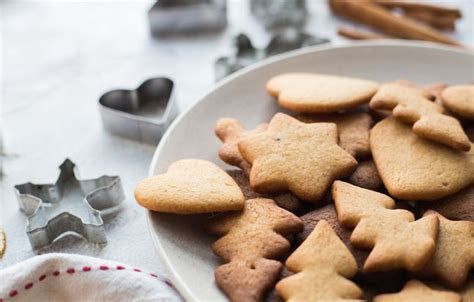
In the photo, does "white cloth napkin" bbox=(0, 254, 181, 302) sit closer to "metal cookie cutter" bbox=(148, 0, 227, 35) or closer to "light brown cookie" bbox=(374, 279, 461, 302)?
"light brown cookie" bbox=(374, 279, 461, 302)

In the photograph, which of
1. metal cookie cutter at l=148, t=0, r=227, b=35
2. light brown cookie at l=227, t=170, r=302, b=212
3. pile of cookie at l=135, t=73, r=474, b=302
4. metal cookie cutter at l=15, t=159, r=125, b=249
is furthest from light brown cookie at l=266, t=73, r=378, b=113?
metal cookie cutter at l=148, t=0, r=227, b=35

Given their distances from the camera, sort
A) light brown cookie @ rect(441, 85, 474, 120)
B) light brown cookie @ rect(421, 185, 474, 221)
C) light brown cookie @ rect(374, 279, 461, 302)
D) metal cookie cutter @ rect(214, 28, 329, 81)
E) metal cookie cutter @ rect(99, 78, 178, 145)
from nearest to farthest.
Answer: light brown cookie @ rect(374, 279, 461, 302) < light brown cookie @ rect(421, 185, 474, 221) < light brown cookie @ rect(441, 85, 474, 120) < metal cookie cutter @ rect(99, 78, 178, 145) < metal cookie cutter @ rect(214, 28, 329, 81)

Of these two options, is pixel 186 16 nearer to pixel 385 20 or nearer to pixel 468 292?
pixel 385 20

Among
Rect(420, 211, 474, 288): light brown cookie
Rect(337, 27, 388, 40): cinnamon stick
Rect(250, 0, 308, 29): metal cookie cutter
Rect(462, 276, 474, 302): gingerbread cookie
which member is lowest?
Rect(462, 276, 474, 302): gingerbread cookie

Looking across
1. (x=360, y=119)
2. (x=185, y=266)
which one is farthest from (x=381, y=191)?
(x=185, y=266)

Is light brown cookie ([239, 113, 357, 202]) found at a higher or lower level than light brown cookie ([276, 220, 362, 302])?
higher

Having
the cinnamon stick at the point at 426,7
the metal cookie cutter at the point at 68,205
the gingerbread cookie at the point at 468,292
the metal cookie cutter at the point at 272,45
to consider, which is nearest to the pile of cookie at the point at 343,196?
the gingerbread cookie at the point at 468,292

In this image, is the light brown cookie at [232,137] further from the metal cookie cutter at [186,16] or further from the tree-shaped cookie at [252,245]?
the metal cookie cutter at [186,16]
